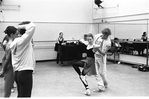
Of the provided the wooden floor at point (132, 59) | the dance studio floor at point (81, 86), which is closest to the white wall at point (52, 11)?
the wooden floor at point (132, 59)

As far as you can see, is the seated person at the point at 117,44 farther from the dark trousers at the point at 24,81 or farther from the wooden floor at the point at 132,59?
the dark trousers at the point at 24,81

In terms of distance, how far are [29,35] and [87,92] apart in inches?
108

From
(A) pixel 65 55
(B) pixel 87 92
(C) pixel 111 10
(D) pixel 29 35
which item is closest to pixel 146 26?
(C) pixel 111 10

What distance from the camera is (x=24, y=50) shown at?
2818 millimetres

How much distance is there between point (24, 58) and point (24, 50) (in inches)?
4.6

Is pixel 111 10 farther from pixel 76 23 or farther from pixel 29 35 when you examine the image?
pixel 29 35

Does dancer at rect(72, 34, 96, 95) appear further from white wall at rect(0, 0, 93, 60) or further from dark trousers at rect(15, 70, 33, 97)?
white wall at rect(0, 0, 93, 60)

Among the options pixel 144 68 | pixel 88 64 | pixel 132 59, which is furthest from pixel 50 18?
pixel 88 64

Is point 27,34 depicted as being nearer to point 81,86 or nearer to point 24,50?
point 24,50

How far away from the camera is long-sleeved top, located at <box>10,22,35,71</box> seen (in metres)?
→ 2.76

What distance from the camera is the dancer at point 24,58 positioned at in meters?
2.77

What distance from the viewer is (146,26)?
8922 mm

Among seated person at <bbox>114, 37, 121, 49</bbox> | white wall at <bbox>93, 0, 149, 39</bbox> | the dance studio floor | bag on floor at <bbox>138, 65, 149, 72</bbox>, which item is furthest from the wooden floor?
the dance studio floor

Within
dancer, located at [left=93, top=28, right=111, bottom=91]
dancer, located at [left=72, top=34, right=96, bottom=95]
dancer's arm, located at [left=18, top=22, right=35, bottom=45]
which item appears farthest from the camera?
dancer, located at [left=93, top=28, right=111, bottom=91]
